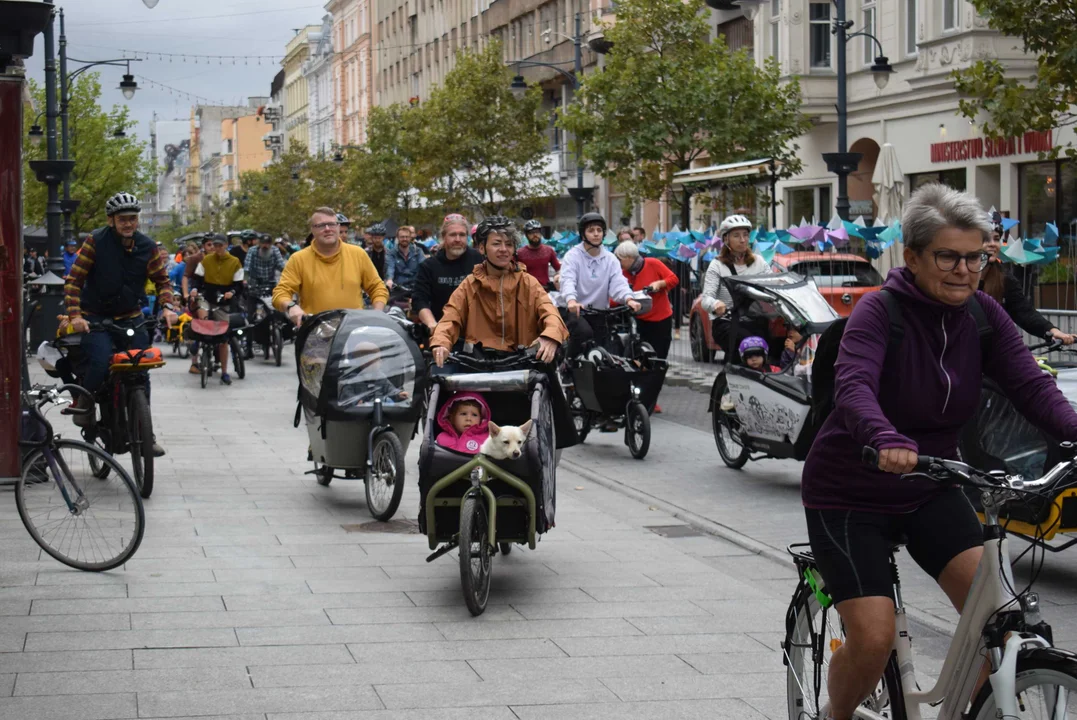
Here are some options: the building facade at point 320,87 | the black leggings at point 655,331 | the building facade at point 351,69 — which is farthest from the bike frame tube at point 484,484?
the building facade at point 320,87

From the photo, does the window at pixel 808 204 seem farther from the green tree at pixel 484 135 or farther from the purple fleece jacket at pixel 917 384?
the purple fleece jacket at pixel 917 384

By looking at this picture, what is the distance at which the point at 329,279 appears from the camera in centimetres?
1127

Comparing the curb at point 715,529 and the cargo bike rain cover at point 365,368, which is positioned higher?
the cargo bike rain cover at point 365,368

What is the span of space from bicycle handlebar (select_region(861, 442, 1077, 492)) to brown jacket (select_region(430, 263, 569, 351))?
15.2ft

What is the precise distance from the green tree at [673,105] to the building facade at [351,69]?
2565 inches

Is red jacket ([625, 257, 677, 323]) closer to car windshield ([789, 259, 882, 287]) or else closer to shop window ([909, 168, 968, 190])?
car windshield ([789, 259, 882, 287])

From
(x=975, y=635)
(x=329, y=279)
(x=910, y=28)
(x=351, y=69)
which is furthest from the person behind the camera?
(x=351, y=69)

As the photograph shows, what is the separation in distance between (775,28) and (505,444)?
104 ft

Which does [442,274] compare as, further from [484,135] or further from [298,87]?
[298,87]

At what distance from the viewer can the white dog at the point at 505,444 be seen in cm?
733

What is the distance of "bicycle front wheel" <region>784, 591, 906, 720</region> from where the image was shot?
4445 mm

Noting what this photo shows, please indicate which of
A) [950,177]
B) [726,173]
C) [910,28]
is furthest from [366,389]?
[910,28]

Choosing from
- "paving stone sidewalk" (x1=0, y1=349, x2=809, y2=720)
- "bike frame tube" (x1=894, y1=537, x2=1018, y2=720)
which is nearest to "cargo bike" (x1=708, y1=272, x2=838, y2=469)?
"paving stone sidewalk" (x1=0, y1=349, x2=809, y2=720)

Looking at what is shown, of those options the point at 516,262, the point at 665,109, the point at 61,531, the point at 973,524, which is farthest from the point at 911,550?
the point at 665,109
